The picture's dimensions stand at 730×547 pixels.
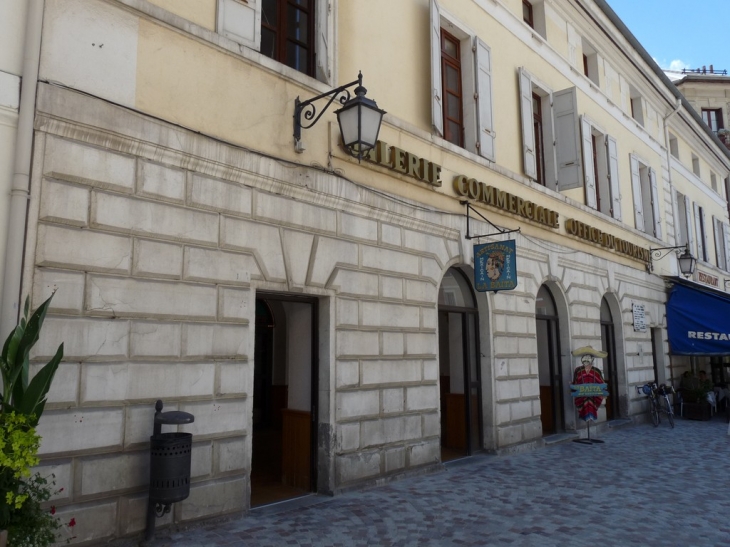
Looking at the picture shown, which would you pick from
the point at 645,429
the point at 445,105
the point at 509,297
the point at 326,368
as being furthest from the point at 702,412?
the point at 326,368

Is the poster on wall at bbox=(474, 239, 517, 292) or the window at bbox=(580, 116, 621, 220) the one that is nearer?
the poster on wall at bbox=(474, 239, 517, 292)

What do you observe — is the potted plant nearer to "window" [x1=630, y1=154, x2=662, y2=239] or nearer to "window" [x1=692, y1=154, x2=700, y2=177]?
"window" [x1=630, y1=154, x2=662, y2=239]

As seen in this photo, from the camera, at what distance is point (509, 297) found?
10.4 metres

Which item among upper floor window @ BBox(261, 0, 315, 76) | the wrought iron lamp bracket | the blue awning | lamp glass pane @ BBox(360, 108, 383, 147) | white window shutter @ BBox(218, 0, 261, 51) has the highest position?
upper floor window @ BBox(261, 0, 315, 76)

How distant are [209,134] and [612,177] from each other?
11.9 meters

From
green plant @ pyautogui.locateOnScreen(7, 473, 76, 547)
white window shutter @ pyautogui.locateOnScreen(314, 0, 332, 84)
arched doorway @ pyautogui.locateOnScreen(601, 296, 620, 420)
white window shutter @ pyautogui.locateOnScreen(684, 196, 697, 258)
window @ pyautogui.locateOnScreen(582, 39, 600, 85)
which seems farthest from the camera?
white window shutter @ pyautogui.locateOnScreen(684, 196, 697, 258)

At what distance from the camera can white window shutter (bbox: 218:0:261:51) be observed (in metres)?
6.31

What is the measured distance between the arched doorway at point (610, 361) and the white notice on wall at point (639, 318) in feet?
3.17

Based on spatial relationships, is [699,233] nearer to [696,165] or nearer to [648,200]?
[696,165]

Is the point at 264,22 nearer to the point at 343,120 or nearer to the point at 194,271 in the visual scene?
the point at 343,120

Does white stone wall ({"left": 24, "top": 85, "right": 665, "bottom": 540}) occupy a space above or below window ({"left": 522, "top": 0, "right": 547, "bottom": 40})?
below

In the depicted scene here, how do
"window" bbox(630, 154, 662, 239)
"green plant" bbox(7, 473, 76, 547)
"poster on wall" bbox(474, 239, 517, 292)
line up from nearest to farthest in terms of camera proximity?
"green plant" bbox(7, 473, 76, 547) < "poster on wall" bbox(474, 239, 517, 292) < "window" bbox(630, 154, 662, 239)

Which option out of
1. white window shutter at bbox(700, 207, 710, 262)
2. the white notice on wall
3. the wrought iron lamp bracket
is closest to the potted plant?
the wrought iron lamp bracket

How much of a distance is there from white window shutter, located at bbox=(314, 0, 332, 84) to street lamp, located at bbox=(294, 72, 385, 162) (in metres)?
0.54
